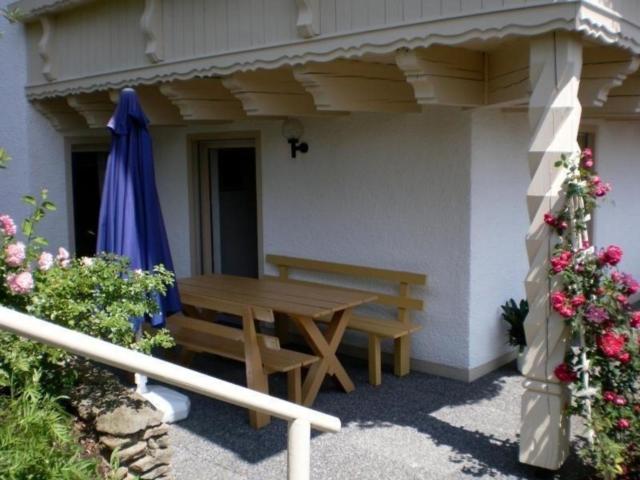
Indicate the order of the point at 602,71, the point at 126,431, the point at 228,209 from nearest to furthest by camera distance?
the point at 126,431 < the point at 602,71 < the point at 228,209

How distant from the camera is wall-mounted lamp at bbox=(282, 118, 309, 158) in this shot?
6.79m

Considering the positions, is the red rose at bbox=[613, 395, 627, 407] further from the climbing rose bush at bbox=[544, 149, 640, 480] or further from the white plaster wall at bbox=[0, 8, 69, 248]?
the white plaster wall at bbox=[0, 8, 69, 248]

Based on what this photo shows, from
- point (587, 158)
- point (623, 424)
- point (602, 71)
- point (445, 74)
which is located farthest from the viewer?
point (445, 74)

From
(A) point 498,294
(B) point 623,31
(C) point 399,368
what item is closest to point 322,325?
(C) point 399,368

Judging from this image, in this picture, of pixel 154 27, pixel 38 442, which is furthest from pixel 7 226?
pixel 154 27

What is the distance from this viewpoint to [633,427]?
3713mm

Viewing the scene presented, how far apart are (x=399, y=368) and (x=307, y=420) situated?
4.07 metres

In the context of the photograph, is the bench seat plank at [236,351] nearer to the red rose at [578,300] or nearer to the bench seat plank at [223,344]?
the bench seat plank at [223,344]

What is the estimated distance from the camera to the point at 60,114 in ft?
27.1

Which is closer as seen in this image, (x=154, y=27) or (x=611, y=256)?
(x=611, y=256)

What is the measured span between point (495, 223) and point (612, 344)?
2380 mm

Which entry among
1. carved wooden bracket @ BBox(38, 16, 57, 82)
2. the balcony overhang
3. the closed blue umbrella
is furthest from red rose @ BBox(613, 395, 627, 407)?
carved wooden bracket @ BBox(38, 16, 57, 82)

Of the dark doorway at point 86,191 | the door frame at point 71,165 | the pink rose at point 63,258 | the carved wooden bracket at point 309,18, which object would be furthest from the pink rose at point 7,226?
the dark doorway at point 86,191

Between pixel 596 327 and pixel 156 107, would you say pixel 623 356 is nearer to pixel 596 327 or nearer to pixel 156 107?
pixel 596 327
